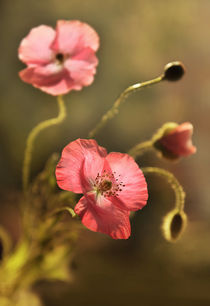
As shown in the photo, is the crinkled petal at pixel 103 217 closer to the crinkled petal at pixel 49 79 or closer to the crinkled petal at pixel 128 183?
the crinkled petal at pixel 128 183

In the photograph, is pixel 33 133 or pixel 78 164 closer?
pixel 78 164

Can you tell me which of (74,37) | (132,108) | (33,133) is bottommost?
(33,133)

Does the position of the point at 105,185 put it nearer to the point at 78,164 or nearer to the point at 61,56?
the point at 78,164

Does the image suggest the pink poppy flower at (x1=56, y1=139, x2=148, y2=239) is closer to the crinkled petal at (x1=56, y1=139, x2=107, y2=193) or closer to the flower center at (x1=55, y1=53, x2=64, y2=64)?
the crinkled petal at (x1=56, y1=139, x2=107, y2=193)

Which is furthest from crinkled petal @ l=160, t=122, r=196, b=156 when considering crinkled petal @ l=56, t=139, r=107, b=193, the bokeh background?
the bokeh background

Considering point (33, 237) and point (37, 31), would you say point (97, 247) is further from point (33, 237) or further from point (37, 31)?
point (37, 31)

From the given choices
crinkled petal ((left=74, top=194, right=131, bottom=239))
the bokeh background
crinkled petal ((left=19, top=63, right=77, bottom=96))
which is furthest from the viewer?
the bokeh background

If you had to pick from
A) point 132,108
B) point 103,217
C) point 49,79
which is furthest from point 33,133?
point 132,108
